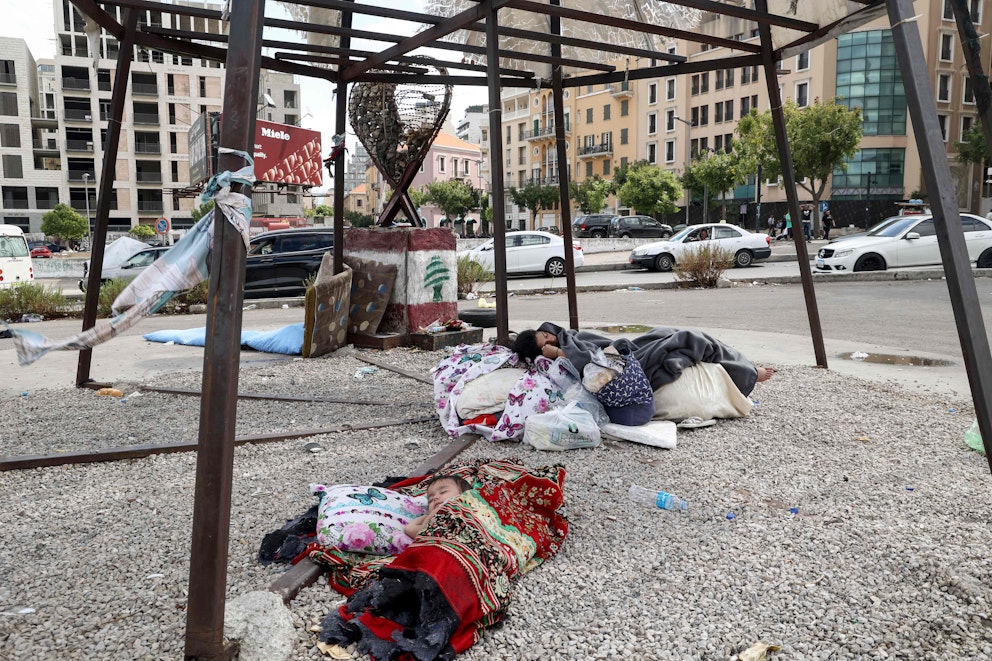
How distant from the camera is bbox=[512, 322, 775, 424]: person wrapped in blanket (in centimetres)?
458

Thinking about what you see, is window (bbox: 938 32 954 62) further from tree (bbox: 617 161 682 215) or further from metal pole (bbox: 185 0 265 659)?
metal pole (bbox: 185 0 265 659)

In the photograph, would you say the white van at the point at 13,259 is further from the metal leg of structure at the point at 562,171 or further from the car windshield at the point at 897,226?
the car windshield at the point at 897,226

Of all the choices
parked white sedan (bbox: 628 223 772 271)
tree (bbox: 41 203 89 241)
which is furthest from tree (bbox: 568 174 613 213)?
tree (bbox: 41 203 89 241)

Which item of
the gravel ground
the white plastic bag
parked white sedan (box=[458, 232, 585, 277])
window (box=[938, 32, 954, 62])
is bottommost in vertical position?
the gravel ground

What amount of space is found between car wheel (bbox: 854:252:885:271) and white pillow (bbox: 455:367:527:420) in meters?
16.0

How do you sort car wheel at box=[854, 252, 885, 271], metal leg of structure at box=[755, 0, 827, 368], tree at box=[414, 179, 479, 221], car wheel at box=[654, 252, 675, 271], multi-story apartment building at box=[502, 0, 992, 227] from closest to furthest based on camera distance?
metal leg of structure at box=[755, 0, 827, 368]
car wheel at box=[854, 252, 885, 271]
car wheel at box=[654, 252, 675, 271]
multi-story apartment building at box=[502, 0, 992, 227]
tree at box=[414, 179, 479, 221]

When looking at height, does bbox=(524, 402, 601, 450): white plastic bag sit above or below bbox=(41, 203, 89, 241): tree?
below

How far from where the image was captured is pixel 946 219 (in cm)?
269

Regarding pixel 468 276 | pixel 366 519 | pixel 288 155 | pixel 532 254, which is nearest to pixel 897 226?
pixel 532 254

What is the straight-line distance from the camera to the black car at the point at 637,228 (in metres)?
43.4

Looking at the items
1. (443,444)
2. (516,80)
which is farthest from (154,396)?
(516,80)

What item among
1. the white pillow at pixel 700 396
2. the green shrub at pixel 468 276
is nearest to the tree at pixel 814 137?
the green shrub at pixel 468 276

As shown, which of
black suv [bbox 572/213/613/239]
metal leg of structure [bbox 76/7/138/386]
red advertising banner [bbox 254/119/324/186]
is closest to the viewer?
metal leg of structure [bbox 76/7/138/386]

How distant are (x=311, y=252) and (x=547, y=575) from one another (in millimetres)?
13445
